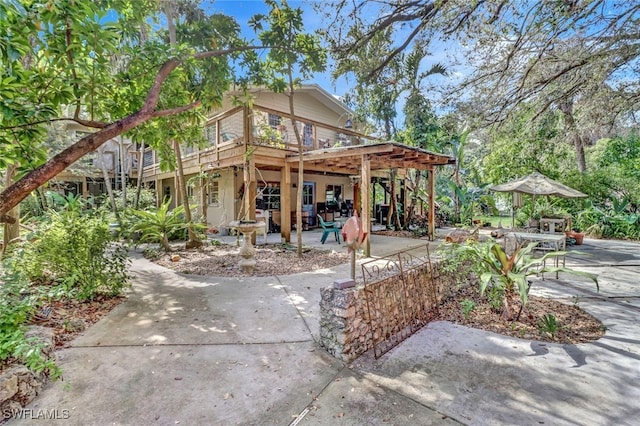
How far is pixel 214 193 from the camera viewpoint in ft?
41.0

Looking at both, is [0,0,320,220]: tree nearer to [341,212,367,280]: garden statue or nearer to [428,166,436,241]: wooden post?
[341,212,367,280]: garden statue

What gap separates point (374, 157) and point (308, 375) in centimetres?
630

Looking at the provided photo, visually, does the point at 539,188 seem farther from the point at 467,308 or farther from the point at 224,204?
the point at 224,204

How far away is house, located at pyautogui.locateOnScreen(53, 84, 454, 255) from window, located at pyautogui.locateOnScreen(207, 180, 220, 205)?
0.13 feet

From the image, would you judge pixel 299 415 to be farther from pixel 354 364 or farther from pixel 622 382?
pixel 622 382

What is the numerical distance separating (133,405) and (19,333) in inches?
47.1

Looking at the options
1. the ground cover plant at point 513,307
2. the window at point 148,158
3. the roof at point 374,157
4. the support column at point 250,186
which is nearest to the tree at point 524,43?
the roof at point 374,157

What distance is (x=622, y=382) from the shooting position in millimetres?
2584

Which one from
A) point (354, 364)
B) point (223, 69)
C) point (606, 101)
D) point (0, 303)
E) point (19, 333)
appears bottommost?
point (354, 364)

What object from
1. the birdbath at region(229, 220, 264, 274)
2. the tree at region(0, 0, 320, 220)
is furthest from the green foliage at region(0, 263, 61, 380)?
the birdbath at region(229, 220, 264, 274)

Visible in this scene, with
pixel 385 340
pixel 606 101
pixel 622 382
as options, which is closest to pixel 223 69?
pixel 385 340

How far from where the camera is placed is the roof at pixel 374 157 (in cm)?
707

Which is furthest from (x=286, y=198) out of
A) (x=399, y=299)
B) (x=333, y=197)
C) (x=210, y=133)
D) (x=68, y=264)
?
(x=399, y=299)

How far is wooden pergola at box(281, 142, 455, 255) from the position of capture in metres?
7.25
